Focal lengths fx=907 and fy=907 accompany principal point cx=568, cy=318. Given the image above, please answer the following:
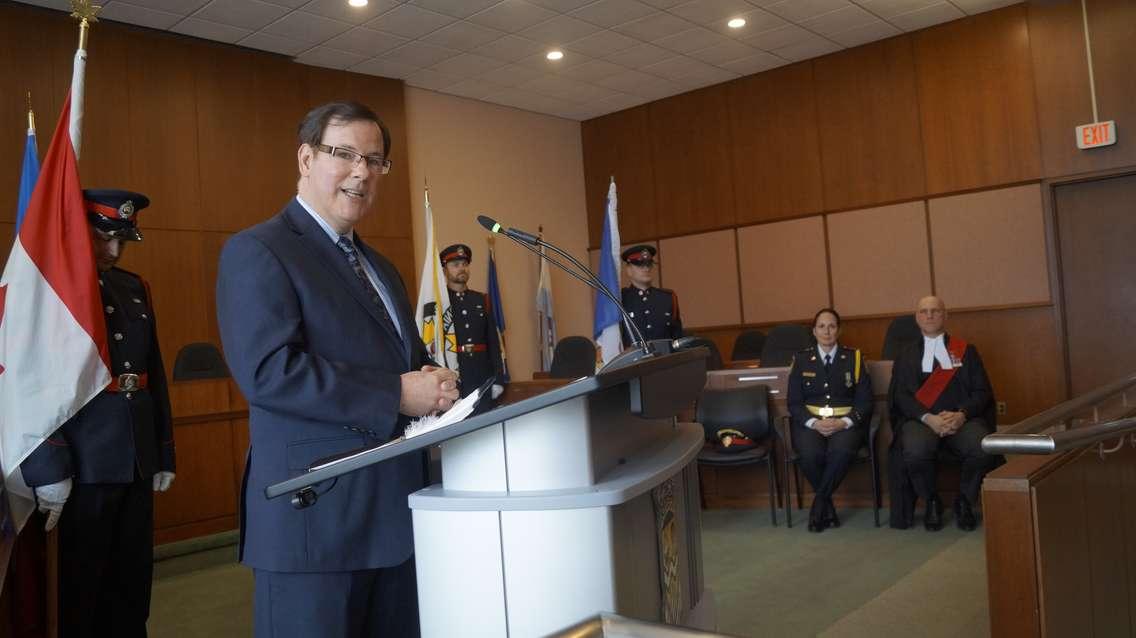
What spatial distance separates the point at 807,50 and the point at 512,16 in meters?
2.77

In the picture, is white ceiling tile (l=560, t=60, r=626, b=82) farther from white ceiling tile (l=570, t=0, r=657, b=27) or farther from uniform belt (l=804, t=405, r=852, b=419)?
uniform belt (l=804, t=405, r=852, b=419)

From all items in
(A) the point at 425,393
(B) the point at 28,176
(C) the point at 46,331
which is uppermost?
(B) the point at 28,176

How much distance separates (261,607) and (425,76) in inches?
266

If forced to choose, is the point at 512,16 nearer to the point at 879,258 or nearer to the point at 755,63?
the point at 755,63

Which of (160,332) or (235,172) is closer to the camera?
(160,332)

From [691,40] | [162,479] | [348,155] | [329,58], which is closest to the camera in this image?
[348,155]

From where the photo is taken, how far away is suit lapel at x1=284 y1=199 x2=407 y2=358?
1519mm

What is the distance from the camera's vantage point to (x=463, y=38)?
680cm

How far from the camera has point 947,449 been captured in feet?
16.1

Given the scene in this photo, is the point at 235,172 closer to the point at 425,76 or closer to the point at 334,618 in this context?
the point at 425,76

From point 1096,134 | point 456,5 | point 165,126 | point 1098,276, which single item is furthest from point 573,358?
point 1096,134

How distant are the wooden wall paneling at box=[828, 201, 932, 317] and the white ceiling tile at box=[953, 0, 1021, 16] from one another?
1.53 m

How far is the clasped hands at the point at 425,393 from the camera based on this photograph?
139 cm

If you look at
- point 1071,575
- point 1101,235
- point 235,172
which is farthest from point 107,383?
point 1101,235
